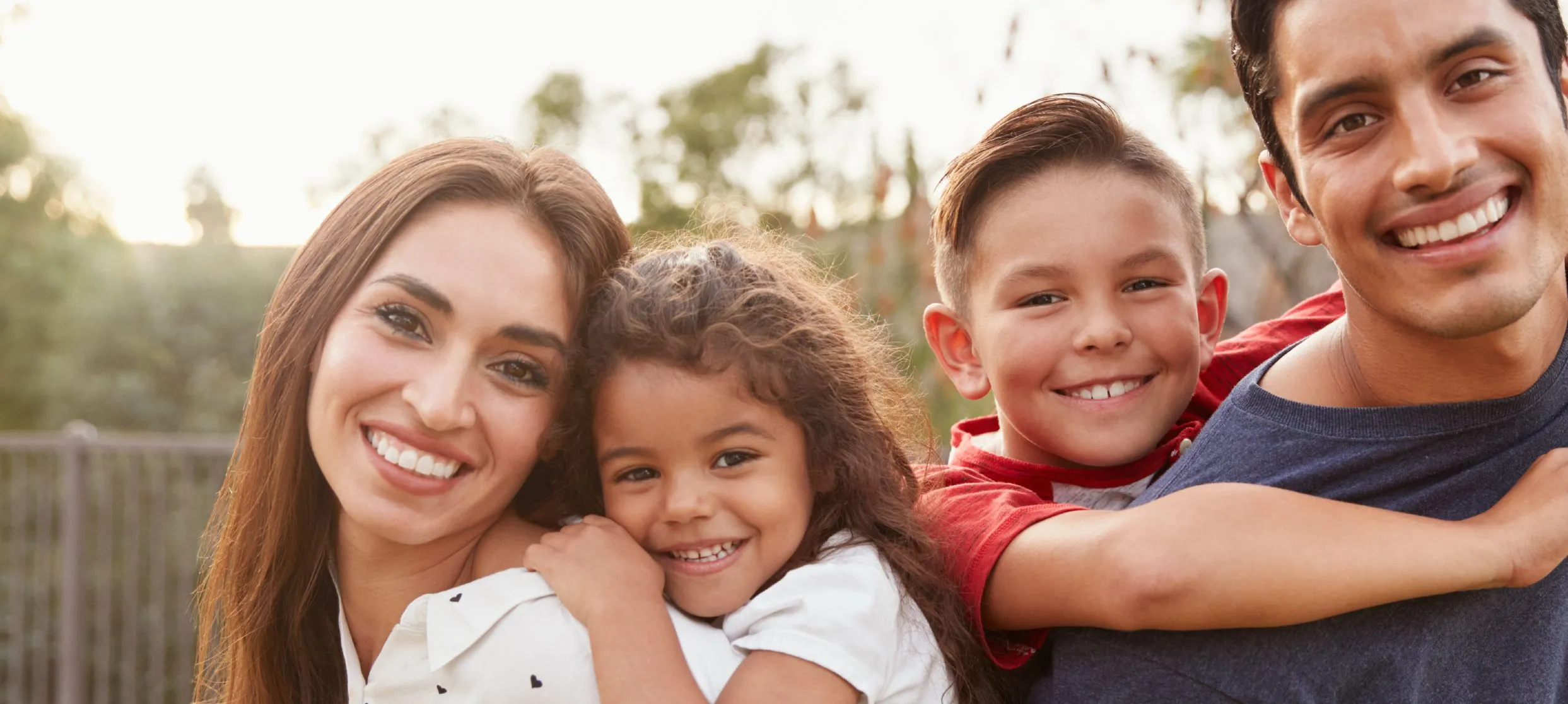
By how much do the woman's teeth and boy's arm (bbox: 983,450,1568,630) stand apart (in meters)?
0.51

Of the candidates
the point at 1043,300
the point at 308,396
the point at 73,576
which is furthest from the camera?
the point at 73,576

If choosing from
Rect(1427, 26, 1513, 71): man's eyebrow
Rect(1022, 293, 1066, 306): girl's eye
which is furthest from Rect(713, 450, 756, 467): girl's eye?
Rect(1427, 26, 1513, 71): man's eyebrow

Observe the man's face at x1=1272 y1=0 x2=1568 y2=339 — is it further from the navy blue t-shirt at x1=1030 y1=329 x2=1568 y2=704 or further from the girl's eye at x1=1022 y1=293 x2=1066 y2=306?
the girl's eye at x1=1022 y1=293 x2=1066 y2=306

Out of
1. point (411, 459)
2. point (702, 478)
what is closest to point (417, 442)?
point (411, 459)

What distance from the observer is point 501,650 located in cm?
210

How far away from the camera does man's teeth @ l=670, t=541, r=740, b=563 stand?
2316 mm

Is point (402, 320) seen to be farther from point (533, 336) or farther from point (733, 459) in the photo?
point (733, 459)

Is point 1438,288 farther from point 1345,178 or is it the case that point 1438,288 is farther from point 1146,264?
point 1146,264

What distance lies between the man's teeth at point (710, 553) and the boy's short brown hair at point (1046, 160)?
784 millimetres

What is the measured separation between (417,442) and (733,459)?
57 centimetres

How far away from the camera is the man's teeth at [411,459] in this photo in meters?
2.24

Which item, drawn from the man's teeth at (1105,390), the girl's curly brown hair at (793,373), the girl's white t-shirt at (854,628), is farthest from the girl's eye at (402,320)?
the man's teeth at (1105,390)

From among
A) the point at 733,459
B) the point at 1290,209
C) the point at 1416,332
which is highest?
the point at 1290,209

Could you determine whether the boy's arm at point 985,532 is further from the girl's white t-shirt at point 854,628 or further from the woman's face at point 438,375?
the woman's face at point 438,375
